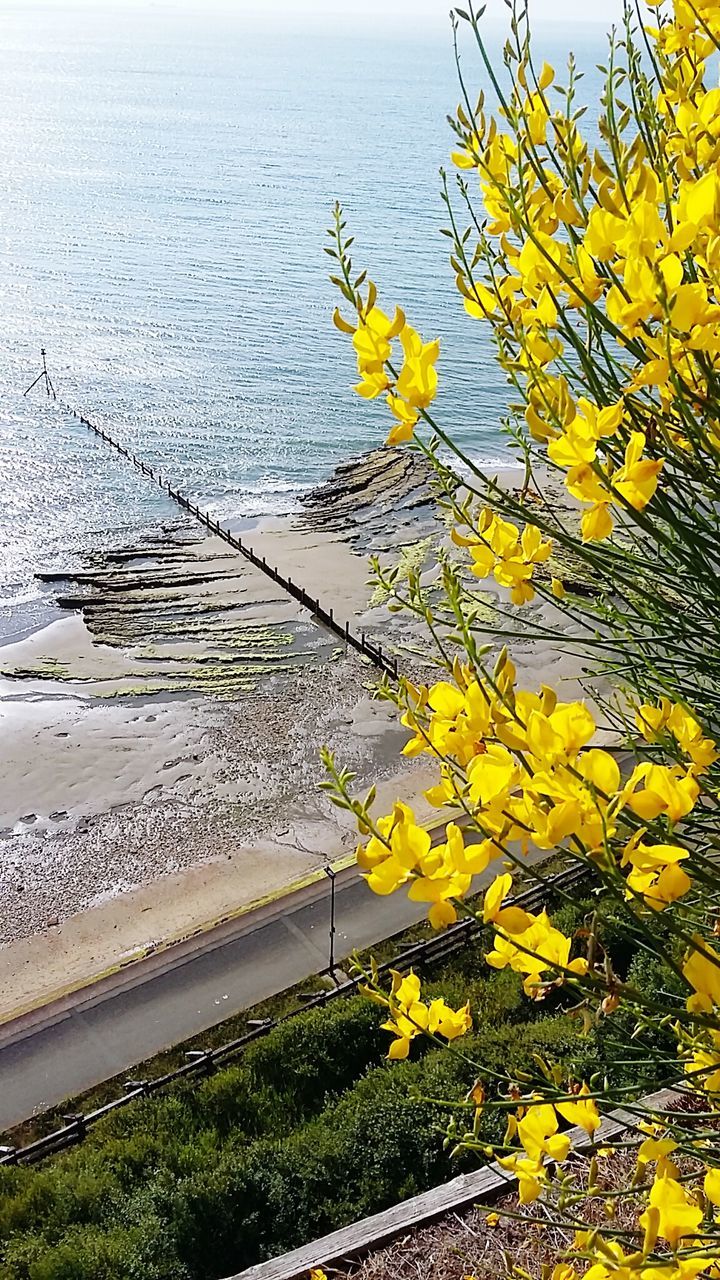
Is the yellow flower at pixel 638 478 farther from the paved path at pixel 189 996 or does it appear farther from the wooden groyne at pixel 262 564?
the wooden groyne at pixel 262 564

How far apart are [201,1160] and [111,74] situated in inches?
6346

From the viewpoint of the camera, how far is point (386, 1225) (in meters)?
4.66

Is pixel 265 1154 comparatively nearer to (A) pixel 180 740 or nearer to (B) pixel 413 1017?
(B) pixel 413 1017

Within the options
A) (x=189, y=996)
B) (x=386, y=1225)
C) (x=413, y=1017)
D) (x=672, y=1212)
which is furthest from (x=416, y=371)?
(x=189, y=996)

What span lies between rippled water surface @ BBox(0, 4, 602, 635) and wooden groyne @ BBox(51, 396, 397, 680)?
0.45 metres

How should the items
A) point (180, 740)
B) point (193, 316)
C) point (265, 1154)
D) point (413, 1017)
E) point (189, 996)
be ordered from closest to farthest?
1. point (413, 1017)
2. point (265, 1154)
3. point (189, 996)
4. point (180, 740)
5. point (193, 316)

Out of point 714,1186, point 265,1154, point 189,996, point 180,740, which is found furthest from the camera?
point 180,740

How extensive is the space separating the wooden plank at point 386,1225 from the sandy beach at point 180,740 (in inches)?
231

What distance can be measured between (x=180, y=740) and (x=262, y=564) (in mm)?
6321

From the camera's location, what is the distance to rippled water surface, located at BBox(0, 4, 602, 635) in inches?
1000

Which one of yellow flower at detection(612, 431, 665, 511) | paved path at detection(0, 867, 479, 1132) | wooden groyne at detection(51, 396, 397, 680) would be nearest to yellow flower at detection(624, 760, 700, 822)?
yellow flower at detection(612, 431, 665, 511)

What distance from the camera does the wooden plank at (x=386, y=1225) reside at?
455cm

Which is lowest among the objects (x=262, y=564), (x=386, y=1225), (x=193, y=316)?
(x=386, y=1225)

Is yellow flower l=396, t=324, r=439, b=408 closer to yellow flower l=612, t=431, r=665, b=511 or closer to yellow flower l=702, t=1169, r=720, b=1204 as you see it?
yellow flower l=612, t=431, r=665, b=511
